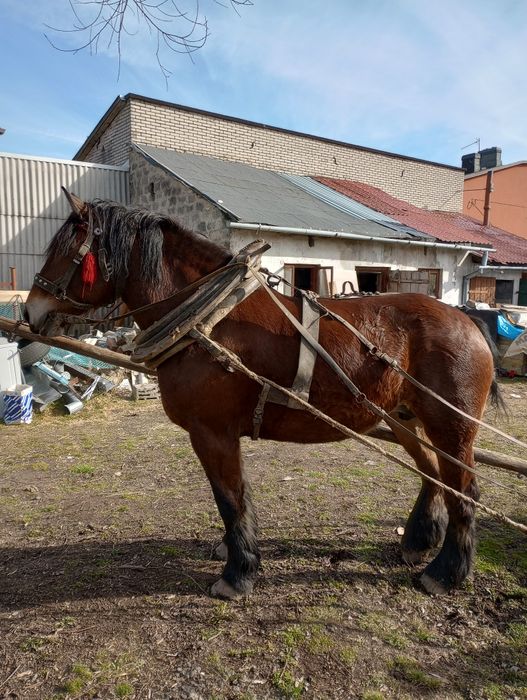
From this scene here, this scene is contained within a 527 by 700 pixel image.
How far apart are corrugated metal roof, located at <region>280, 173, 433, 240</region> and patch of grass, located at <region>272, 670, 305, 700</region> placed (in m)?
10.7

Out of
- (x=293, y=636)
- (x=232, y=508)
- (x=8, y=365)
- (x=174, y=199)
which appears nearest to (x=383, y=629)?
(x=293, y=636)

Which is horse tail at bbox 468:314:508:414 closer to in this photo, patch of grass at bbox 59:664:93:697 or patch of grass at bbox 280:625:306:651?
patch of grass at bbox 280:625:306:651

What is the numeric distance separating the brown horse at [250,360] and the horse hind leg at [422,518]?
0.70ft

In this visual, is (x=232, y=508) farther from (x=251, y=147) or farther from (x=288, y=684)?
(x=251, y=147)

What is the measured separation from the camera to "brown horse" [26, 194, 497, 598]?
2500mm

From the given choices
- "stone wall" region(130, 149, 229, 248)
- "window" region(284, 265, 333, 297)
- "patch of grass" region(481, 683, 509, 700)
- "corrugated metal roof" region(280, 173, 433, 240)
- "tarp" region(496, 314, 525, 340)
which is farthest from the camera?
"corrugated metal roof" region(280, 173, 433, 240)

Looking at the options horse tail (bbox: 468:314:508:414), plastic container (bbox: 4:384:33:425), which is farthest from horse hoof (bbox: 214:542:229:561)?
plastic container (bbox: 4:384:33:425)

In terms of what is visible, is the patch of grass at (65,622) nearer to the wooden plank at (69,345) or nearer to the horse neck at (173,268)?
the wooden plank at (69,345)

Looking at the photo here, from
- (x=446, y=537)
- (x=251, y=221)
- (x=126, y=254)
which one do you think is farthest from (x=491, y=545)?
(x=251, y=221)

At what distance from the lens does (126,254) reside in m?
2.52

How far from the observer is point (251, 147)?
14289mm

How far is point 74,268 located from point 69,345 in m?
0.82

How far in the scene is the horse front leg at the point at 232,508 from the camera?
2.57 metres

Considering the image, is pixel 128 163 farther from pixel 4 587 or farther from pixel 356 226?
pixel 4 587
